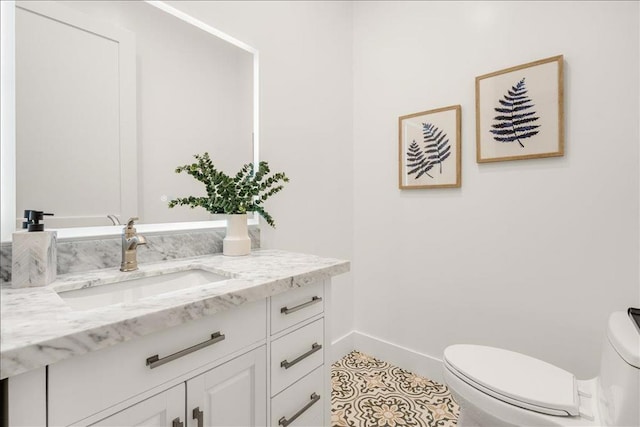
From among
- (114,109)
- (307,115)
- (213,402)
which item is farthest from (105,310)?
(307,115)

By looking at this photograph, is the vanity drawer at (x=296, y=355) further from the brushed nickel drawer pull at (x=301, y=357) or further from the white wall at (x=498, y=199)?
the white wall at (x=498, y=199)

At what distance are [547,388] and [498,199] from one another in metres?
0.94

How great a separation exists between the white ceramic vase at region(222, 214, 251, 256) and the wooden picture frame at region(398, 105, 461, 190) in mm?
1124

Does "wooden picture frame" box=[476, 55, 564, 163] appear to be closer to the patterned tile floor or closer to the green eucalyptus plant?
the green eucalyptus plant

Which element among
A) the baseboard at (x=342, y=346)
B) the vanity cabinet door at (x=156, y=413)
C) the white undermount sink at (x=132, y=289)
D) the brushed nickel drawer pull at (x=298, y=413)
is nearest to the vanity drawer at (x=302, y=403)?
the brushed nickel drawer pull at (x=298, y=413)

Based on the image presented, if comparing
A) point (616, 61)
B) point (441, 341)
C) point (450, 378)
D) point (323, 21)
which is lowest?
point (441, 341)

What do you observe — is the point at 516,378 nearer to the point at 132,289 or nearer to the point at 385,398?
the point at 385,398

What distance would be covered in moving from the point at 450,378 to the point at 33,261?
1473 millimetres

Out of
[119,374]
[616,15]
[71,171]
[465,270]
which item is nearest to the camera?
[119,374]

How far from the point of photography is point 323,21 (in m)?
2.09

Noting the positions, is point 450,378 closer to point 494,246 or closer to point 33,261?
point 494,246

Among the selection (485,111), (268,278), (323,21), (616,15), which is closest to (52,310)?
(268,278)

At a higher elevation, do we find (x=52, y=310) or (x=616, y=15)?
(x=616, y=15)

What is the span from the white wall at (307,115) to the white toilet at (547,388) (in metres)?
1.03
